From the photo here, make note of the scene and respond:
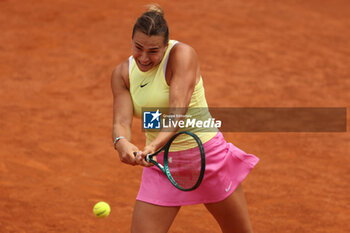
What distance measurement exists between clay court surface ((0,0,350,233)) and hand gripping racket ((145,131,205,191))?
1.92 m

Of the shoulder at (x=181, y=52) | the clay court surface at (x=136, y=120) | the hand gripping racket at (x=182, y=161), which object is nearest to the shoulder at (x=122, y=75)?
the shoulder at (x=181, y=52)

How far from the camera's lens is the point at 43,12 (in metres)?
11.7

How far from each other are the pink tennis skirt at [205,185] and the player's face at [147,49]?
1.99ft

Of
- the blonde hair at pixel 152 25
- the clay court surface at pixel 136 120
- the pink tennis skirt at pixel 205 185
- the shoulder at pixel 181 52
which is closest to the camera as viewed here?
the blonde hair at pixel 152 25

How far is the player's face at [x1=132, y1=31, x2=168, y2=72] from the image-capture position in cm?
347

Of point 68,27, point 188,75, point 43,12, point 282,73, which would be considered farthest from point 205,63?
point 188,75

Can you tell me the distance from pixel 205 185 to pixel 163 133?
463 millimetres

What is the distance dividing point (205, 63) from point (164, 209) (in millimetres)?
6049

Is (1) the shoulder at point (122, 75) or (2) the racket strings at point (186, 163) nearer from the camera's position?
(2) the racket strings at point (186, 163)

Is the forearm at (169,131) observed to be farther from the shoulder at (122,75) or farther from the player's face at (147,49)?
the shoulder at (122,75)

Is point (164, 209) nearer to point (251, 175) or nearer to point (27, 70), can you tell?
point (251, 175)

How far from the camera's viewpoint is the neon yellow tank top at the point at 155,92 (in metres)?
3.62

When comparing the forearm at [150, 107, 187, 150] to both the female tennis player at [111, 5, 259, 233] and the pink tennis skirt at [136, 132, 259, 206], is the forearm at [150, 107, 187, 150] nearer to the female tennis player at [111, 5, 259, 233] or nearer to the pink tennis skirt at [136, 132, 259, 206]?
the female tennis player at [111, 5, 259, 233]

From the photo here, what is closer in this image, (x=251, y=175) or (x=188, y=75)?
(x=188, y=75)
